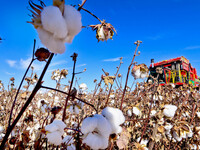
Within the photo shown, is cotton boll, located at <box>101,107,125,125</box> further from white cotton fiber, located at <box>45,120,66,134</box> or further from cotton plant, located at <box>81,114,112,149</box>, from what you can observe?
white cotton fiber, located at <box>45,120,66,134</box>

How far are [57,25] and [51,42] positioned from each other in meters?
0.05

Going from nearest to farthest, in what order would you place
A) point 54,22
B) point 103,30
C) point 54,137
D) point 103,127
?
point 54,22 < point 103,127 < point 54,137 < point 103,30

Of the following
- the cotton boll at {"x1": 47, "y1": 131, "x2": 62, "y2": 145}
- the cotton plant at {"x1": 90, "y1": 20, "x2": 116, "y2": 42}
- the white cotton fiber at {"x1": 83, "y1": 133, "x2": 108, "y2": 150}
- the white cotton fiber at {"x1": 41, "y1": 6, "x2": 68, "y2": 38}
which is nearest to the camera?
the white cotton fiber at {"x1": 41, "y1": 6, "x2": 68, "y2": 38}

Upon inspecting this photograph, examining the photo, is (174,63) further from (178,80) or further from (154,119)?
(154,119)

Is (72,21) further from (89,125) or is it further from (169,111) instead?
(169,111)

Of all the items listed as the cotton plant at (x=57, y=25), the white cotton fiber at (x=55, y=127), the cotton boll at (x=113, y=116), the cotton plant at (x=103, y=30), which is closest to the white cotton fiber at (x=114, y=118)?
the cotton boll at (x=113, y=116)

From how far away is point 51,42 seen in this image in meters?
0.45

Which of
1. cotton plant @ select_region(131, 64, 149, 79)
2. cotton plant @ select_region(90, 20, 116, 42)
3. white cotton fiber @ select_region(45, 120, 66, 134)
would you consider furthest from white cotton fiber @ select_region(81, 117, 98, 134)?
cotton plant @ select_region(131, 64, 149, 79)

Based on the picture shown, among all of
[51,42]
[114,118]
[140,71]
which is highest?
[140,71]

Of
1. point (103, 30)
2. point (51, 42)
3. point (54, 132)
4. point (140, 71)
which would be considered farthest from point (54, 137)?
point (140, 71)

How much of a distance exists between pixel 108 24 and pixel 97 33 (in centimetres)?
10

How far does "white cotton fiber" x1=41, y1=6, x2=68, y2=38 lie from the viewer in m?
0.43

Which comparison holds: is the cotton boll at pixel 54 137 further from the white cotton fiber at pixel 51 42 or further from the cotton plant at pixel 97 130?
the white cotton fiber at pixel 51 42

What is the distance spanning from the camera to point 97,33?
101 cm
